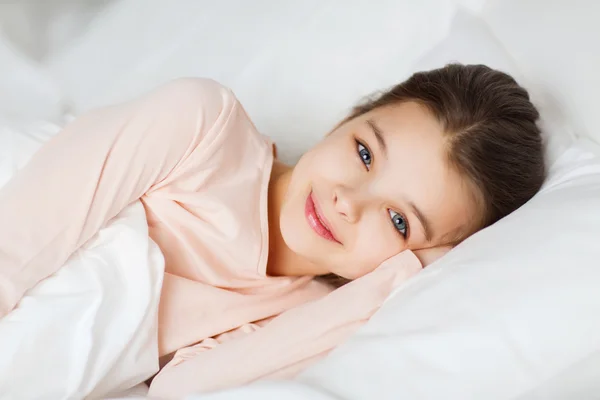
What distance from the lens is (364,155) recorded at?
1.04 meters

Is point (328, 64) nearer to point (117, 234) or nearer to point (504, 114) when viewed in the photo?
point (504, 114)

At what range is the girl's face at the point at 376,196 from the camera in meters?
0.99

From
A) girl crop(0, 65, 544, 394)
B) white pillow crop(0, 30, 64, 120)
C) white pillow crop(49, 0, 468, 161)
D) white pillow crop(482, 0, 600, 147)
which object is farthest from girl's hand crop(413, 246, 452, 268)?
white pillow crop(0, 30, 64, 120)

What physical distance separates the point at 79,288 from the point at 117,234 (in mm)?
100

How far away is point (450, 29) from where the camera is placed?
1435mm

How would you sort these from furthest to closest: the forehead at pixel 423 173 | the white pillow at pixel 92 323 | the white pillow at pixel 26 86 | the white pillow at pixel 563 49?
1. the white pillow at pixel 26 86
2. the white pillow at pixel 563 49
3. the forehead at pixel 423 173
4. the white pillow at pixel 92 323

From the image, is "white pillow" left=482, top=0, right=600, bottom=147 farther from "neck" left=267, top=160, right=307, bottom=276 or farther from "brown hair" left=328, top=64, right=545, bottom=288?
"neck" left=267, top=160, right=307, bottom=276

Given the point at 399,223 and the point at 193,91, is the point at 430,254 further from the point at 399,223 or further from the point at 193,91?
the point at 193,91

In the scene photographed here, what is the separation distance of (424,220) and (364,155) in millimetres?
141

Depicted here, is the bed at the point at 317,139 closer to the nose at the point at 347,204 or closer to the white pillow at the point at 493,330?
the white pillow at the point at 493,330

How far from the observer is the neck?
3.82 ft

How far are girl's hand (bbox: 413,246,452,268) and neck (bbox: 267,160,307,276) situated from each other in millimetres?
223

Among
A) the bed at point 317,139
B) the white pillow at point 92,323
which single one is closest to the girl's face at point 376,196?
the bed at point 317,139

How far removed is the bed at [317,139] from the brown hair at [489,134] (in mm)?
56
